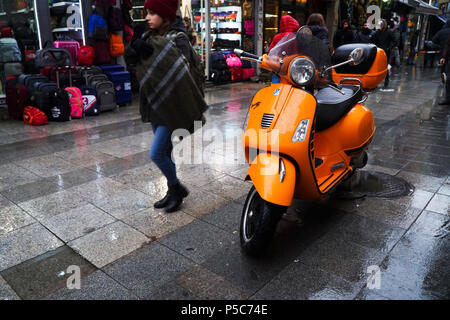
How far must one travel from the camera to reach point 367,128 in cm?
363

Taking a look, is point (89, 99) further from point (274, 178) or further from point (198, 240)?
point (274, 178)

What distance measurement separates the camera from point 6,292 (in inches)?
94.0

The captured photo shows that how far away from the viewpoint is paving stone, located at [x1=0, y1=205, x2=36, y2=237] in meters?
3.22

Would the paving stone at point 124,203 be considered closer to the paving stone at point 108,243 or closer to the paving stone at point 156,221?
the paving stone at point 156,221

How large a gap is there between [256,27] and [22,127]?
29.7ft

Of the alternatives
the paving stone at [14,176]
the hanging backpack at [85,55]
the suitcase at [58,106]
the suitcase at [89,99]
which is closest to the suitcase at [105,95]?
the suitcase at [89,99]

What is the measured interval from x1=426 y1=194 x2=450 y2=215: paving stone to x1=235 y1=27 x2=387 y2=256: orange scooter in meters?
0.89

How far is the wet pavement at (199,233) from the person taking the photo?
2451 mm

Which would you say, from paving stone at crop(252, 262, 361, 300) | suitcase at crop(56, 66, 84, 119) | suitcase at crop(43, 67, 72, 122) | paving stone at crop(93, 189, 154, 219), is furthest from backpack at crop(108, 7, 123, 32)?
paving stone at crop(252, 262, 361, 300)

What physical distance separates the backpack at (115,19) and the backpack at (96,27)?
222 millimetres

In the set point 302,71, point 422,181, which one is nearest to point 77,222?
point 302,71

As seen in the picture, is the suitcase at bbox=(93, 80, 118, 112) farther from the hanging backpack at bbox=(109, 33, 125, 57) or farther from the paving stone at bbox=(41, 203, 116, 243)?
the paving stone at bbox=(41, 203, 116, 243)

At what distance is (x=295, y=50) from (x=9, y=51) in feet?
23.5

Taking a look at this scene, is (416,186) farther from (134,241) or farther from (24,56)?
(24,56)
